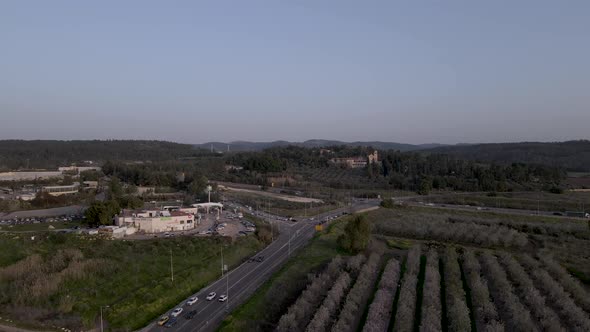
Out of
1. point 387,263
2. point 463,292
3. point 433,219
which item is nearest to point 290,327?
point 463,292

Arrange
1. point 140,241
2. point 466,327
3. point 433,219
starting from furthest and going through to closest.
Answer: point 433,219, point 140,241, point 466,327

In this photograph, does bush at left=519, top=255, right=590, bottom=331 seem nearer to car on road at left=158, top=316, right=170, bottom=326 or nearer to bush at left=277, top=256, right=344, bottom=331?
bush at left=277, top=256, right=344, bottom=331

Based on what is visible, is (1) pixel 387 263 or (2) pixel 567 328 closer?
(2) pixel 567 328

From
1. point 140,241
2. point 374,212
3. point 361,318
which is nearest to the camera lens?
point 361,318

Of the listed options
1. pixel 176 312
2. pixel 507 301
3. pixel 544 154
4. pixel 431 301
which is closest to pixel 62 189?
pixel 176 312

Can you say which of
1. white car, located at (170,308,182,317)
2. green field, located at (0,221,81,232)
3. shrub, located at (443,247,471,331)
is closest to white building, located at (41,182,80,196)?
green field, located at (0,221,81,232)

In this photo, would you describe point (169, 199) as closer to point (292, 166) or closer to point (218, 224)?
point (218, 224)
